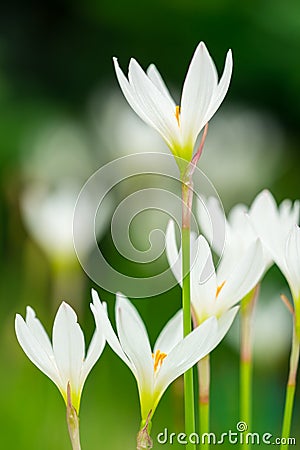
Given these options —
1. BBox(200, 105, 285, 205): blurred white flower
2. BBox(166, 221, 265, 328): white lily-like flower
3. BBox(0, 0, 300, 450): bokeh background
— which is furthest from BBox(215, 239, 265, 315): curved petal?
BBox(200, 105, 285, 205): blurred white flower

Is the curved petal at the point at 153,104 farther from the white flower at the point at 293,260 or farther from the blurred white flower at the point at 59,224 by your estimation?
the blurred white flower at the point at 59,224

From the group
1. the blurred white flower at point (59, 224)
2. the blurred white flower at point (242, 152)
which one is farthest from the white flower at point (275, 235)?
the blurred white flower at point (242, 152)

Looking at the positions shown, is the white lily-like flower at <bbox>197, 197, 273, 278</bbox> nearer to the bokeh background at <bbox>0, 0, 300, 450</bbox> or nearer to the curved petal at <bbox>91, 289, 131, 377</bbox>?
the curved petal at <bbox>91, 289, 131, 377</bbox>

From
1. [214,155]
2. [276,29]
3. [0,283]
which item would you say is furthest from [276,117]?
[0,283]

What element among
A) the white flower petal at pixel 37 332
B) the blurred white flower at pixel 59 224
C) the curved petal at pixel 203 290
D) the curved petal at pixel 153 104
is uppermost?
the blurred white flower at pixel 59 224

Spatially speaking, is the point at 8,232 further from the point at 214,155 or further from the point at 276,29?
the point at 276,29

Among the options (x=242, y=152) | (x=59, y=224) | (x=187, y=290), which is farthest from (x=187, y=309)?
(x=242, y=152)

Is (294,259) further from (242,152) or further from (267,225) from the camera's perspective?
(242,152)
